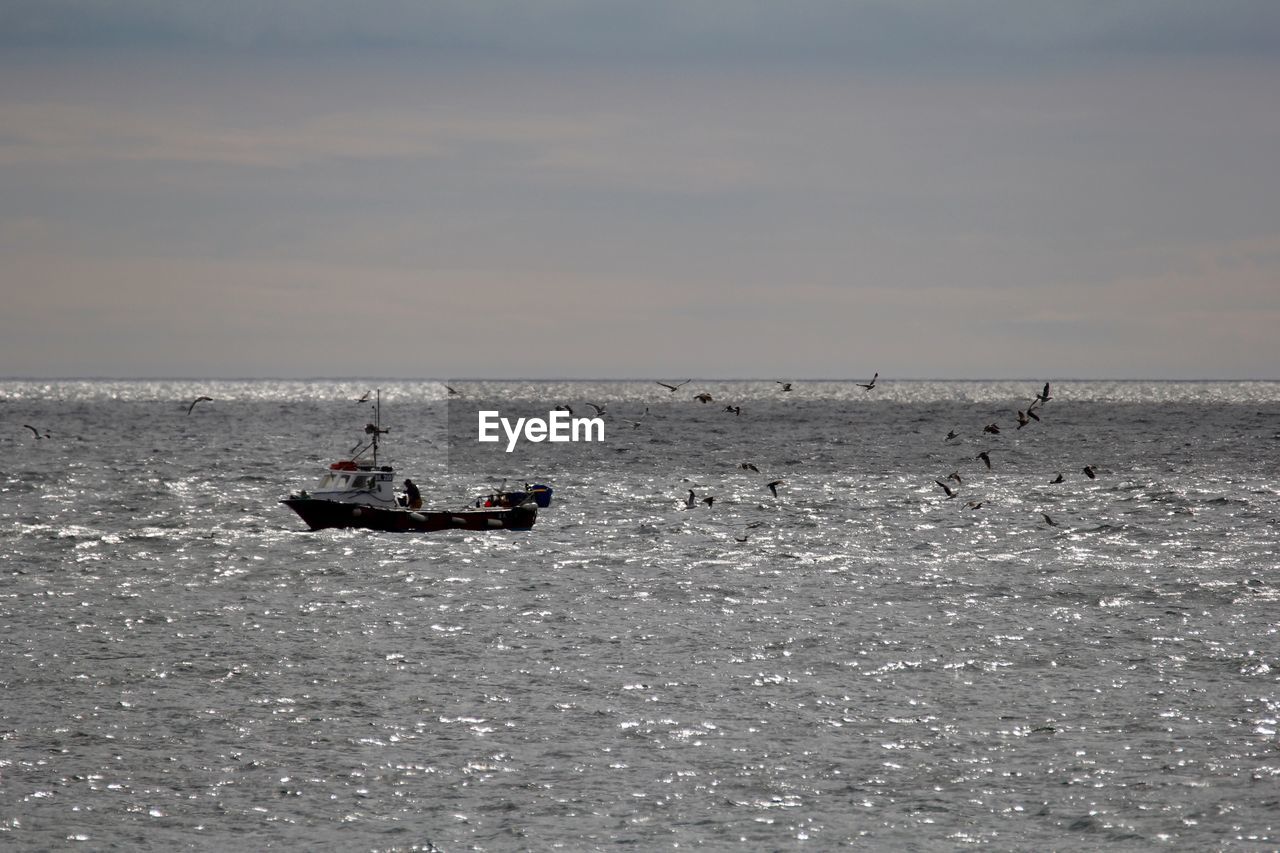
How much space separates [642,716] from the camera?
26.9 metres

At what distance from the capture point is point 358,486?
5959 cm

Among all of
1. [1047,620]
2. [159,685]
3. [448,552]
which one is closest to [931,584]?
[1047,620]

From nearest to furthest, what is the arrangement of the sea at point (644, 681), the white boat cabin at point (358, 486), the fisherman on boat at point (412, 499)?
the sea at point (644, 681), the white boat cabin at point (358, 486), the fisherman on boat at point (412, 499)

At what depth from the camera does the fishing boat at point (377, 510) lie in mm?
59031

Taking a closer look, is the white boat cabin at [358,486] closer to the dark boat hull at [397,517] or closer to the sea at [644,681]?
the dark boat hull at [397,517]

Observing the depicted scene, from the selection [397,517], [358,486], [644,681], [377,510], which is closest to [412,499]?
[397,517]

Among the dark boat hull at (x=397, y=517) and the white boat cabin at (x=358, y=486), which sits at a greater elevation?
the white boat cabin at (x=358, y=486)

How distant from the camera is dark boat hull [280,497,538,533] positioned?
58969 millimetres

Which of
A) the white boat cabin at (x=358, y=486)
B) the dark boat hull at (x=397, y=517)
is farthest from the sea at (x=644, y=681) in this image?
the white boat cabin at (x=358, y=486)

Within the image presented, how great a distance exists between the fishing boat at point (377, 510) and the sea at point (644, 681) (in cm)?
86

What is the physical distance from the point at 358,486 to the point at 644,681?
3199 centimetres

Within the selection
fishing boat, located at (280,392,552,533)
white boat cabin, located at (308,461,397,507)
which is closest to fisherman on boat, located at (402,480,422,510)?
fishing boat, located at (280,392,552,533)

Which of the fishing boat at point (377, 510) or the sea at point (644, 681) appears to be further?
the fishing boat at point (377, 510)

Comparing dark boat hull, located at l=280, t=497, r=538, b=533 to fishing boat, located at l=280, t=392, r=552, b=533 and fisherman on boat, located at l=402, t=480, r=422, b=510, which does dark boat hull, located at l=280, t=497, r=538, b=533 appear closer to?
fishing boat, located at l=280, t=392, r=552, b=533
